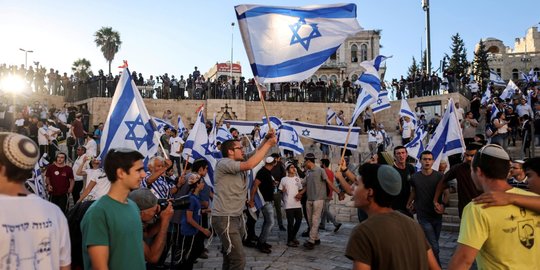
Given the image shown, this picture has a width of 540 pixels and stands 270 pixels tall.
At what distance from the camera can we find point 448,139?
8391mm

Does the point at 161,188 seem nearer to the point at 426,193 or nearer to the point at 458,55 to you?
the point at 426,193

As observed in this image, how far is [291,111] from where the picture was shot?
31.2m

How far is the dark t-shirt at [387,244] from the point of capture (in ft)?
7.65

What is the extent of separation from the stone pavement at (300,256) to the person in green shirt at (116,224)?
4.37 metres

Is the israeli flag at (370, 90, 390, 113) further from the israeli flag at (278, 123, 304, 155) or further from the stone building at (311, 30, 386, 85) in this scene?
the stone building at (311, 30, 386, 85)

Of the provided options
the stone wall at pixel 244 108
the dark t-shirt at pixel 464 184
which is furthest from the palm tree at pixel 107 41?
the dark t-shirt at pixel 464 184

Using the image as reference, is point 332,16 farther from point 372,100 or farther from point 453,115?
point 453,115

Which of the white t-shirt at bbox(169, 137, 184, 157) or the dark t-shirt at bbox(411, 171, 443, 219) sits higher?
the white t-shirt at bbox(169, 137, 184, 157)

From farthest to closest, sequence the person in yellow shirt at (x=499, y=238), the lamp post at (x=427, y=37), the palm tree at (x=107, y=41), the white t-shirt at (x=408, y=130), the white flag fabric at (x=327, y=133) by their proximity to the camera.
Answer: the palm tree at (x=107, y=41) → the lamp post at (x=427, y=37) → the white t-shirt at (x=408, y=130) → the white flag fabric at (x=327, y=133) → the person in yellow shirt at (x=499, y=238)

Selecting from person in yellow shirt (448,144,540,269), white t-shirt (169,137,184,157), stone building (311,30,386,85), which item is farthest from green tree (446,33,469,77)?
person in yellow shirt (448,144,540,269)

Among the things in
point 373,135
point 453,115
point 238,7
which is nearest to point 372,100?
point 453,115

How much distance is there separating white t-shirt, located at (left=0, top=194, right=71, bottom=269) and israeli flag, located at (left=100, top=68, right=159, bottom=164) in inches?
154

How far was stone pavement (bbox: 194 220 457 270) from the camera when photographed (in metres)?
7.11

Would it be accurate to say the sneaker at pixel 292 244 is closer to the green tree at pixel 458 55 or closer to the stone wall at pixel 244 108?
the stone wall at pixel 244 108
